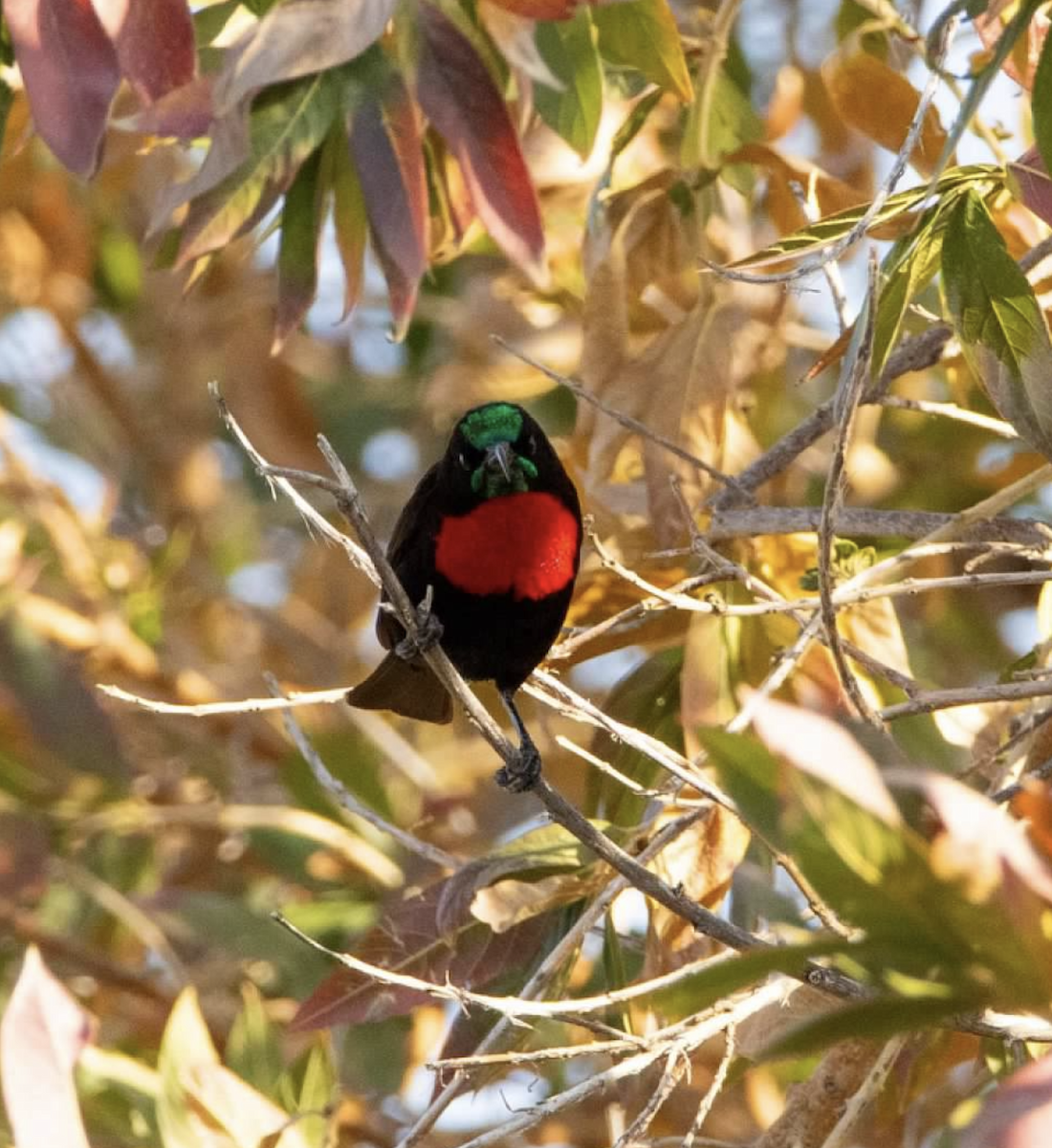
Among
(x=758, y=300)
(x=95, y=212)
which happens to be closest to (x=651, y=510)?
(x=758, y=300)

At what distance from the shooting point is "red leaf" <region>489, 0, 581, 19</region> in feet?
8.86

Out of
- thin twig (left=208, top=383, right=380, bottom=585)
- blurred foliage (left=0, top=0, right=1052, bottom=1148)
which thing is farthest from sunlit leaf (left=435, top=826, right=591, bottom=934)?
thin twig (left=208, top=383, right=380, bottom=585)

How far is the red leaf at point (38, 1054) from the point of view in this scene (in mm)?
2127

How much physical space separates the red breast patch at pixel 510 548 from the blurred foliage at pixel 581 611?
100 millimetres

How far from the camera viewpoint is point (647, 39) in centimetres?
296

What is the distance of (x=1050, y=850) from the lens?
1.64 metres

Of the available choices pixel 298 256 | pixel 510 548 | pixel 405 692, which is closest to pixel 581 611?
pixel 510 548

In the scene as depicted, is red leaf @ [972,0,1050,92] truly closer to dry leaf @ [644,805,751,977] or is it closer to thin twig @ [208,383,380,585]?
thin twig @ [208,383,380,585]

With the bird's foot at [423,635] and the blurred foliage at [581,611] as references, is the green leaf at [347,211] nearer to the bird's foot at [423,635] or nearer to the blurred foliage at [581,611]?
the blurred foliage at [581,611]

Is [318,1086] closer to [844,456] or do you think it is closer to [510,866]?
[510,866]

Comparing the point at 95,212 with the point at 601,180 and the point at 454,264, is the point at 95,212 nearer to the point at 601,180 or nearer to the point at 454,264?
the point at 454,264

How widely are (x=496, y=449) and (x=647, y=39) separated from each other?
0.75 metres

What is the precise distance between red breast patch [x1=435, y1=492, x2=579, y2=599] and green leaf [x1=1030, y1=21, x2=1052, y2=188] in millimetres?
1398

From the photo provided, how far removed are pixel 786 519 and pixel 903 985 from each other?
4.54 ft
